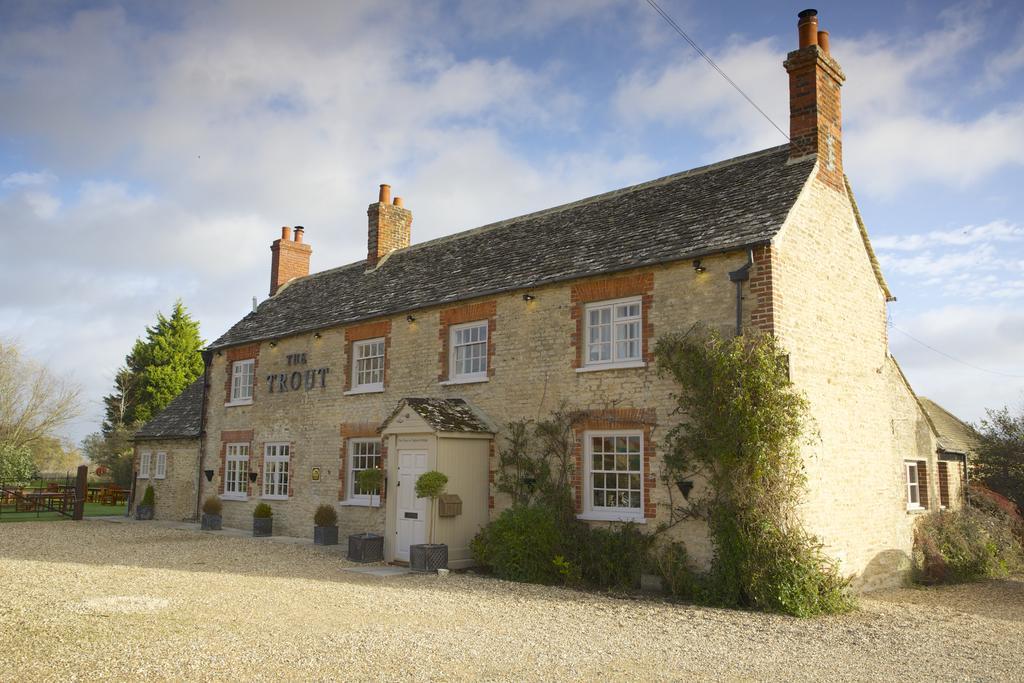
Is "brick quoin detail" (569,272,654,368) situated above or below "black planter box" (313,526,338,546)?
above

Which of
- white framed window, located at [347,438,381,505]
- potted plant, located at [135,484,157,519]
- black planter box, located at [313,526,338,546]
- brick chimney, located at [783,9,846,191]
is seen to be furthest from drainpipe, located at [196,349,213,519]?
brick chimney, located at [783,9,846,191]

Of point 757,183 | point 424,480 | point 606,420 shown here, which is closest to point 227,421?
point 424,480

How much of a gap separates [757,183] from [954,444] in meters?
8.64

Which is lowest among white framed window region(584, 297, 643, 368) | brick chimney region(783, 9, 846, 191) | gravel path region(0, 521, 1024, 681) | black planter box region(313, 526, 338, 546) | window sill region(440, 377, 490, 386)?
gravel path region(0, 521, 1024, 681)

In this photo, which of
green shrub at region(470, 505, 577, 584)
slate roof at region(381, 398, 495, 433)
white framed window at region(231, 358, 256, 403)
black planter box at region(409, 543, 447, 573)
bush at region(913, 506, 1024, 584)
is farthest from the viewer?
A: white framed window at region(231, 358, 256, 403)

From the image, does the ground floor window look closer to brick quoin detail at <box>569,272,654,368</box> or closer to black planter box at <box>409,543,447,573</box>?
brick quoin detail at <box>569,272,654,368</box>

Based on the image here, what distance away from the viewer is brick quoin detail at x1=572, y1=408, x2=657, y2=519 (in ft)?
41.7

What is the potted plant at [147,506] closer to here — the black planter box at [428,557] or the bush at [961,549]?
the black planter box at [428,557]

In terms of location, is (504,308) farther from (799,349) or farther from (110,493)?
(110,493)

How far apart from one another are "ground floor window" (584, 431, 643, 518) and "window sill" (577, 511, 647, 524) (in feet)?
0.07

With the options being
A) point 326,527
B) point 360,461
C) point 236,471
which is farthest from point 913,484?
point 236,471

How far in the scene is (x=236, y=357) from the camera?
23.2 metres

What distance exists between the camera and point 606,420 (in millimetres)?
13414

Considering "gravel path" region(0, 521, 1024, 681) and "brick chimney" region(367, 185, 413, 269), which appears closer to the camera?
"gravel path" region(0, 521, 1024, 681)
